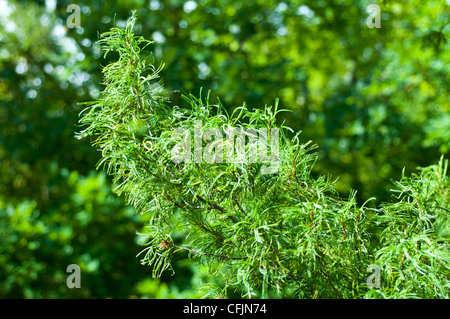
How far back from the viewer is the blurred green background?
3459mm

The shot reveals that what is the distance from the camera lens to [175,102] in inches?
114

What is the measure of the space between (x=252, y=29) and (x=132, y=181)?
299 cm
